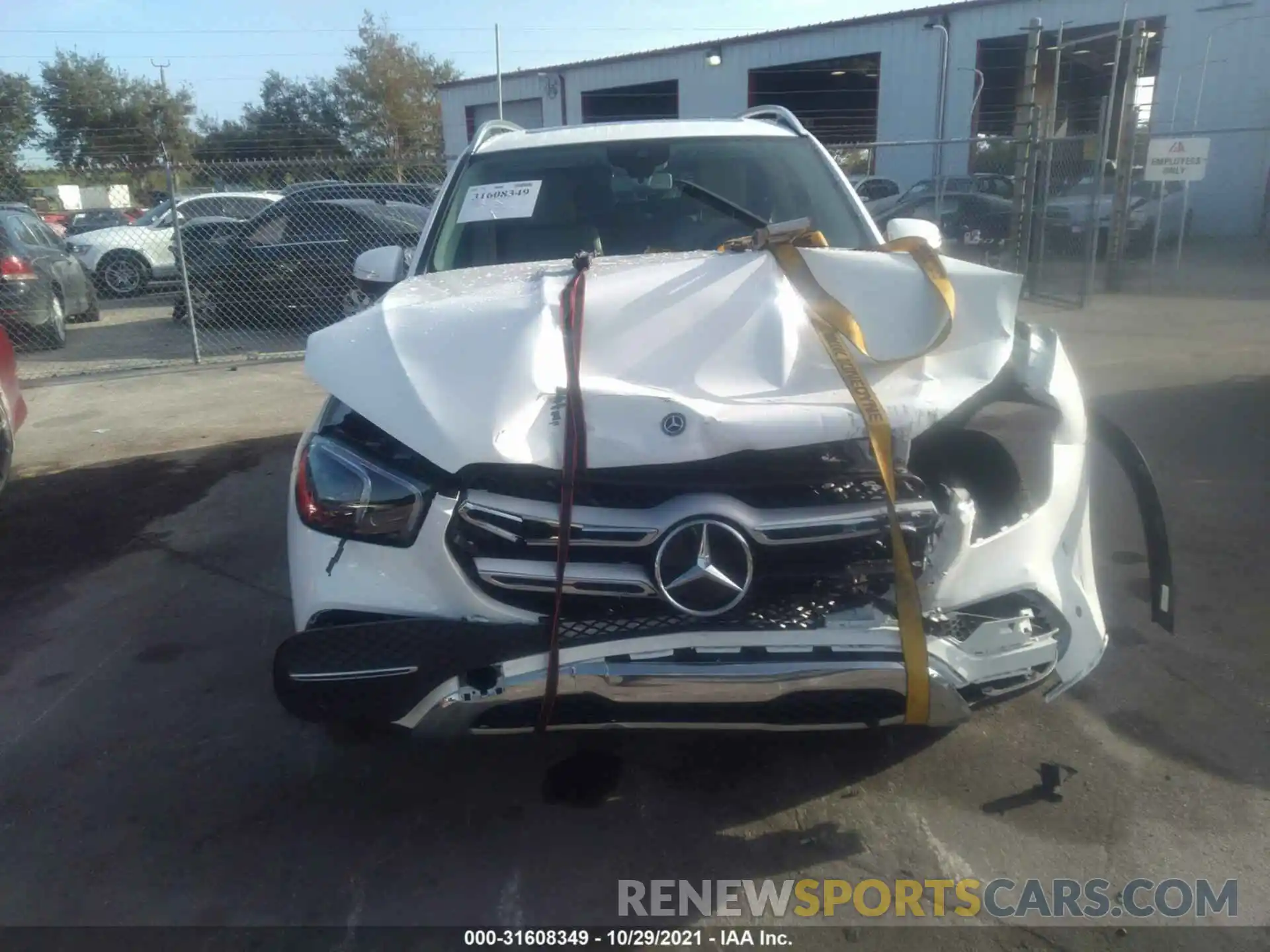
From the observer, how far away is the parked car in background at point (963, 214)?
52.6ft

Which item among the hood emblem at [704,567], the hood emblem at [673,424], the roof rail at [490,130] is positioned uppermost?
the roof rail at [490,130]

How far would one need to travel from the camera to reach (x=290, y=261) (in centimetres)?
1165

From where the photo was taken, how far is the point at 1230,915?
2.44 m

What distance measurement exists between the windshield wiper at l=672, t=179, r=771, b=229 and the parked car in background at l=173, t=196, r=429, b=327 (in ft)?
26.2

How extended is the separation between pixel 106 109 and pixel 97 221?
30951mm

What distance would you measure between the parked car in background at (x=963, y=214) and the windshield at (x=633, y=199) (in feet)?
39.7

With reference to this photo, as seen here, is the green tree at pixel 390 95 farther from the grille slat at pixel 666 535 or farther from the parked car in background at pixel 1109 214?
the grille slat at pixel 666 535

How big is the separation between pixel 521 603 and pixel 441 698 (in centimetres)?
29

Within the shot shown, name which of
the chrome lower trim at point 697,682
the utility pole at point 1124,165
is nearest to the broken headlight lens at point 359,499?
the chrome lower trim at point 697,682

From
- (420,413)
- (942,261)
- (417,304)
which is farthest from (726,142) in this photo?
(420,413)

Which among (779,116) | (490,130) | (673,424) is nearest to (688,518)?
(673,424)

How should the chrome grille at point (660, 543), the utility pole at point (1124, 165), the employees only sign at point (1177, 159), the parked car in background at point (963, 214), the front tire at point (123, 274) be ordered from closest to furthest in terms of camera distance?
1. the chrome grille at point (660, 543)
2. the utility pole at point (1124, 165)
3. the employees only sign at point (1177, 159)
4. the front tire at point (123, 274)
5. the parked car in background at point (963, 214)

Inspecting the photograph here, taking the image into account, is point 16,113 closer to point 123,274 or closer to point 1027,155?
point 123,274

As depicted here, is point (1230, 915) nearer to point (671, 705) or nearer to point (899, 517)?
point (899, 517)
